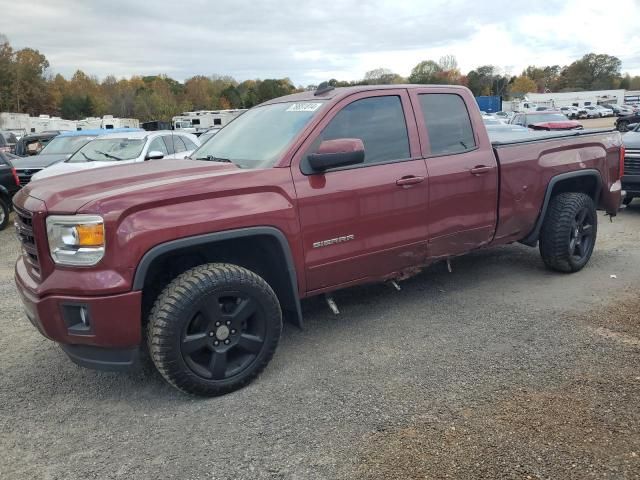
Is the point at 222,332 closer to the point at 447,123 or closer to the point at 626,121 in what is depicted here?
the point at 447,123

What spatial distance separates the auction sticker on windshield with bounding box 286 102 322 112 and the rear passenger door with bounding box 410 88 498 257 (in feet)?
2.93

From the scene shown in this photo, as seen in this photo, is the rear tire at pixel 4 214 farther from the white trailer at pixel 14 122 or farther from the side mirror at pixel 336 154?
the white trailer at pixel 14 122

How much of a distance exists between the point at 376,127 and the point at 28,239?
102 inches

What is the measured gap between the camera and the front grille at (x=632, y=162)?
899 centimetres

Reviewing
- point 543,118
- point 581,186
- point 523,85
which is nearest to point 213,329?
point 581,186

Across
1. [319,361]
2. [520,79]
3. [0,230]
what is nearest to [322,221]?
[319,361]

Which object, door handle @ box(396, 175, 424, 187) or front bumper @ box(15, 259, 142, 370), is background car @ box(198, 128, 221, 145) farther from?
front bumper @ box(15, 259, 142, 370)

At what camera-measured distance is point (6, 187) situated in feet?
33.9

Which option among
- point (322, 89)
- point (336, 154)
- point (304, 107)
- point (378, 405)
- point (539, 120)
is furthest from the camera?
point (539, 120)

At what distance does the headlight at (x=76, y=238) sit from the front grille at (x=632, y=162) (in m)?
8.72

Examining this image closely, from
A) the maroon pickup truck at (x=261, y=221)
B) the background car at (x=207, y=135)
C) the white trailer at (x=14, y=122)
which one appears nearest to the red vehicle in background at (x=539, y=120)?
the background car at (x=207, y=135)

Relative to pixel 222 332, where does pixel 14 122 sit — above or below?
above

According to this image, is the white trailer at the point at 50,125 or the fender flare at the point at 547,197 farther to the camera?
the white trailer at the point at 50,125

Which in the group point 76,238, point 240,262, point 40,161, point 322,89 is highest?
point 322,89
